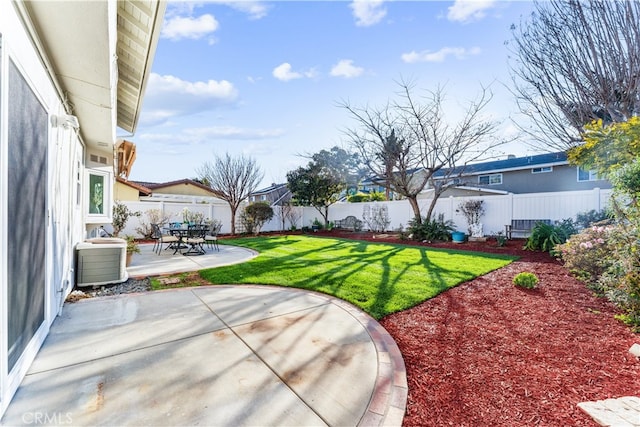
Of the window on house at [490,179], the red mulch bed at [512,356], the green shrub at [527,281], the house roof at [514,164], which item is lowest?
the red mulch bed at [512,356]

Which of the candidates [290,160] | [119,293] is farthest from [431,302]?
[290,160]

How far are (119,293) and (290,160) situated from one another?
15371 mm

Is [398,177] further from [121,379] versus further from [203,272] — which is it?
[121,379]

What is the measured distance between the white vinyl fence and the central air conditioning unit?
370 inches

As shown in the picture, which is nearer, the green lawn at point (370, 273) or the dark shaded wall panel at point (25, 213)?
the dark shaded wall panel at point (25, 213)

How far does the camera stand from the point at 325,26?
8094 mm

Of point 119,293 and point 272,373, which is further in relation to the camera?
point 119,293

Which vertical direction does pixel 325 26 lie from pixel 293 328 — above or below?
above

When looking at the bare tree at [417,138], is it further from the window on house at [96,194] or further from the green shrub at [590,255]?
the window on house at [96,194]

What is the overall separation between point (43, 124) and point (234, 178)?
44.0ft

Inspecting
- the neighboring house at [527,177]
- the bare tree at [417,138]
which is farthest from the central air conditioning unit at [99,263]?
the neighboring house at [527,177]

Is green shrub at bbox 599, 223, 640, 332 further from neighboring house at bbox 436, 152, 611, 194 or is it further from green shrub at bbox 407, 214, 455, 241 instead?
neighboring house at bbox 436, 152, 611, 194

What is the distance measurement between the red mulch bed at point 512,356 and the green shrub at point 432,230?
7.69m

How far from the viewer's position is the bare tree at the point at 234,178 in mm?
16161
